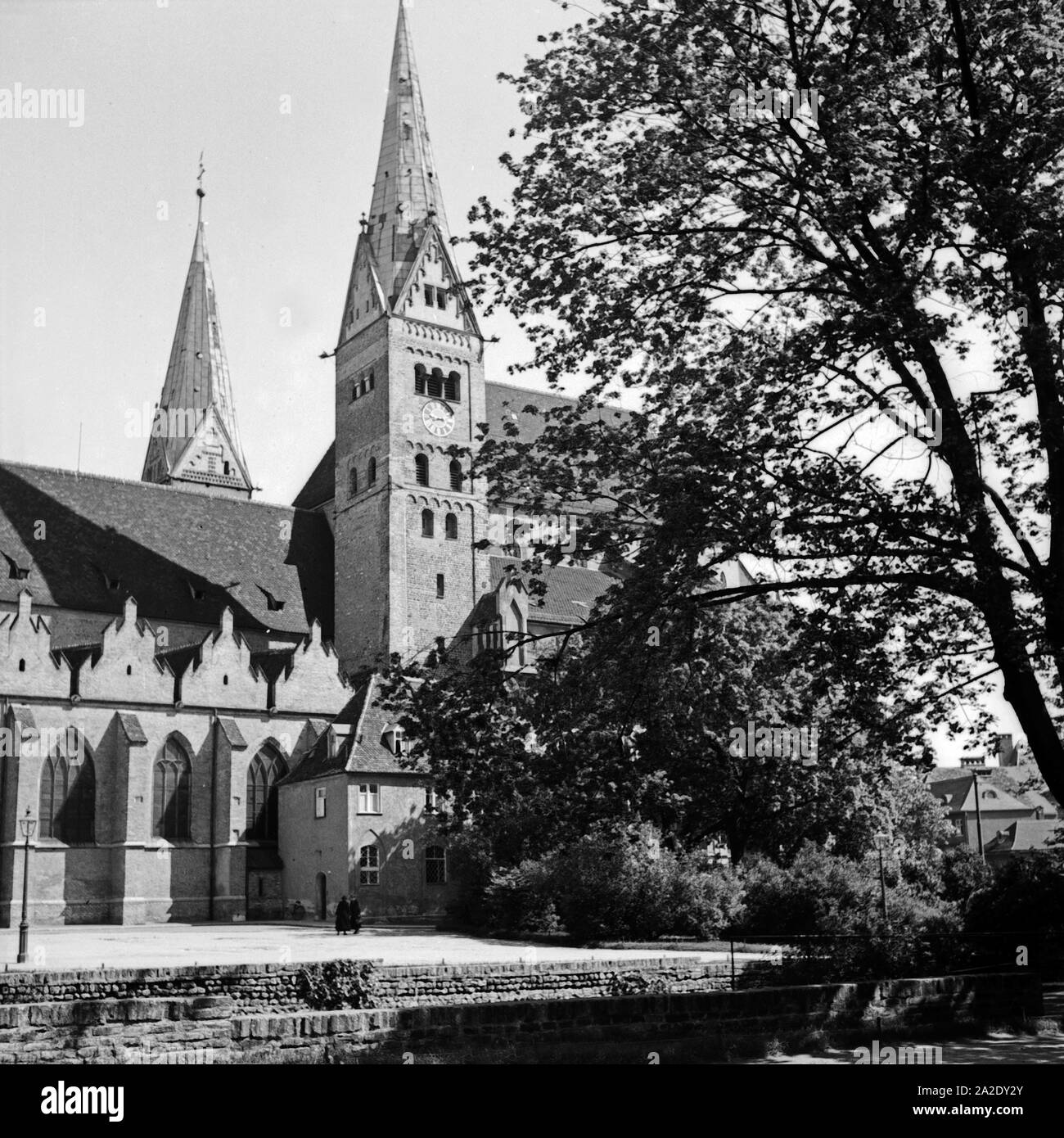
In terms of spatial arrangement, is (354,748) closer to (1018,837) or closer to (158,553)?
(158,553)

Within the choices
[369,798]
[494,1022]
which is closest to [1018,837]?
[369,798]

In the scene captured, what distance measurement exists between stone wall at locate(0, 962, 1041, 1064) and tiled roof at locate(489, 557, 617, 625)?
1624 inches

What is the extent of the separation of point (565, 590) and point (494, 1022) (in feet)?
154

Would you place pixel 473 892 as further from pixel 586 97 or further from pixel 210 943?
pixel 586 97

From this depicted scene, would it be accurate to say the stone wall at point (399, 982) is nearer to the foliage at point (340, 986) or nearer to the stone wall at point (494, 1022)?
the foliage at point (340, 986)

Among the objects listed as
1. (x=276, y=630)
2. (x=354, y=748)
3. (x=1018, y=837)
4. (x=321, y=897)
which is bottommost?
(x=321, y=897)

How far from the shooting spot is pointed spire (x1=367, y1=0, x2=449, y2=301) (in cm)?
6619

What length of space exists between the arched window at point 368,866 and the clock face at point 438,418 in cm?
2185

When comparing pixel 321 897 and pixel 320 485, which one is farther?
pixel 320 485

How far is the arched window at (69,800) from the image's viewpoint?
48.9 m

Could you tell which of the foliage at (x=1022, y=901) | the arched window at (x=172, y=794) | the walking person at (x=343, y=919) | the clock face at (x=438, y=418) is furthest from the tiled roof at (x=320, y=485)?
the foliage at (x=1022, y=901)

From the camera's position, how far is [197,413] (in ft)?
268

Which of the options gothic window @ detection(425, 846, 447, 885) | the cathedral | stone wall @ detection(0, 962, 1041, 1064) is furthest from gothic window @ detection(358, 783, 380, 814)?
stone wall @ detection(0, 962, 1041, 1064)

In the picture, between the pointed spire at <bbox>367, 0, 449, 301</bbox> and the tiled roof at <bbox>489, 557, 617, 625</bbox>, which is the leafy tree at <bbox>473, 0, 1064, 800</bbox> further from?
the pointed spire at <bbox>367, 0, 449, 301</bbox>
